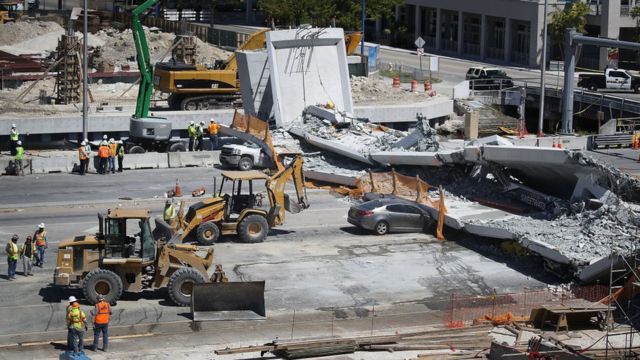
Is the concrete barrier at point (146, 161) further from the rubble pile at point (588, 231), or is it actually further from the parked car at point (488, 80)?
the parked car at point (488, 80)

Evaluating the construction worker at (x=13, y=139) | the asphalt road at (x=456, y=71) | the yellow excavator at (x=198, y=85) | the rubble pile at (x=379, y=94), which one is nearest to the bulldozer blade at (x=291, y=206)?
the construction worker at (x=13, y=139)

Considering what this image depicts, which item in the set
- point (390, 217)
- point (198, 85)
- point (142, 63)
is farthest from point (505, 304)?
point (198, 85)

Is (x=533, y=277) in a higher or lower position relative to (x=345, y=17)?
lower

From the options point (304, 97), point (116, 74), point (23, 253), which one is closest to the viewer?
point (23, 253)

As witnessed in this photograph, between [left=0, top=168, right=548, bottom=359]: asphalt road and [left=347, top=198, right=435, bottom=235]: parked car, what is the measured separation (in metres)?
0.32

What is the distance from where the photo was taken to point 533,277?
33031 millimetres

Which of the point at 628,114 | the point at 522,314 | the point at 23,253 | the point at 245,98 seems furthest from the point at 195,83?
the point at 522,314

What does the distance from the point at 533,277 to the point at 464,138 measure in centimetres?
2744

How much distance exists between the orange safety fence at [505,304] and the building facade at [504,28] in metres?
54.0

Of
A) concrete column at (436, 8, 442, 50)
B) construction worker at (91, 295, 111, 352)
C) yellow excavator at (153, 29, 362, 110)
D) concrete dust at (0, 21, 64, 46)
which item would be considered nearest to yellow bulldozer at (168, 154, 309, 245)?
construction worker at (91, 295, 111, 352)

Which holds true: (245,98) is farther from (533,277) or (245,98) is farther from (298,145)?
(533,277)

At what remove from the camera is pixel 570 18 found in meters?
81.2

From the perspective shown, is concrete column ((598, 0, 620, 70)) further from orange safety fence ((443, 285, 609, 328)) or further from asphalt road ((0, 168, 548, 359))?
orange safety fence ((443, 285, 609, 328))

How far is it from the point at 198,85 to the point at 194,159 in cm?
1117
